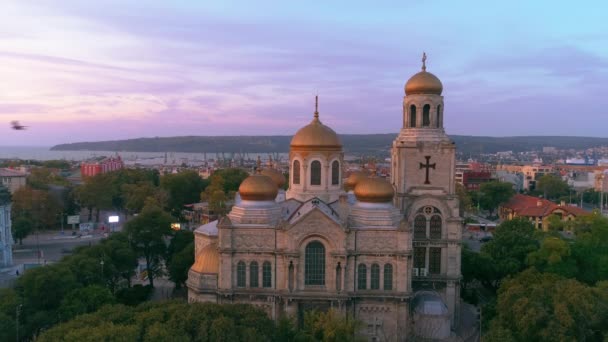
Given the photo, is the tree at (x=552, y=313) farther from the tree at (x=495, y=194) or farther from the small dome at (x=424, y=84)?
the tree at (x=495, y=194)

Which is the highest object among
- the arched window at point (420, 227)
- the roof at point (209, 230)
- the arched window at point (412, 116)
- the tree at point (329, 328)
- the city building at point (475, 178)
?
the arched window at point (412, 116)

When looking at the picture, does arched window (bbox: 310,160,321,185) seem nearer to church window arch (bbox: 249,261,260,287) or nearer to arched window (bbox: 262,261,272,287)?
arched window (bbox: 262,261,272,287)

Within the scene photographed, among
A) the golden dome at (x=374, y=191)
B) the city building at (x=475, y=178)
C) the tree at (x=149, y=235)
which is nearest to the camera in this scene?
the golden dome at (x=374, y=191)

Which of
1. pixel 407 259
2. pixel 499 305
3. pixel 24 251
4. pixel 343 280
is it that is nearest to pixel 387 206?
pixel 407 259

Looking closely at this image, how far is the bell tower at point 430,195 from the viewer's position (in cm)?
3253

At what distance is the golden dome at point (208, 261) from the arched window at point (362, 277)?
28.0ft

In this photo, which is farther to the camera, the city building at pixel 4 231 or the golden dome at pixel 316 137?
the city building at pixel 4 231

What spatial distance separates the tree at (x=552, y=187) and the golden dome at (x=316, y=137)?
7807cm

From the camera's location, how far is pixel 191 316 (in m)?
20.8

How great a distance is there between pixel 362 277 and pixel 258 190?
26.7 feet

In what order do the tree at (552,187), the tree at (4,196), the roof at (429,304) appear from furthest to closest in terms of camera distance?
the tree at (552,187) → the tree at (4,196) → the roof at (429,304)

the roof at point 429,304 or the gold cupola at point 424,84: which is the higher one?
the gold cupola at point 424,84

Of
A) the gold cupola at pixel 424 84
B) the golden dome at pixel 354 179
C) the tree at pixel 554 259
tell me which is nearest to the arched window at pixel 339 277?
the golden dome at pixel 354 179

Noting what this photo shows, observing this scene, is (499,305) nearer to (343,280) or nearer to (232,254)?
(343,280)
